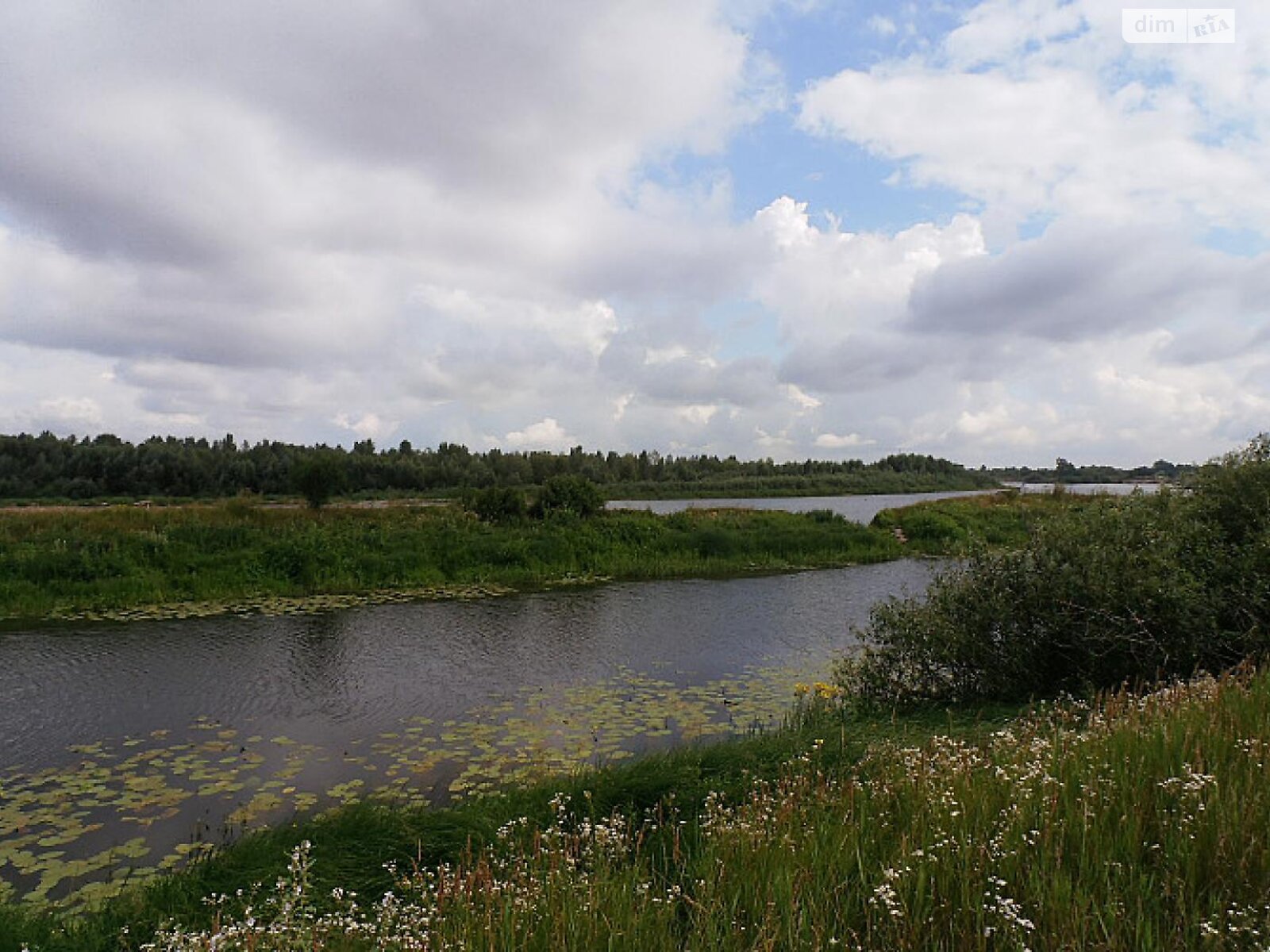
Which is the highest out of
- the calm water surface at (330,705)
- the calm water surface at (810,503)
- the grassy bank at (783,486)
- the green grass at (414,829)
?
the grassy bank at (783,486)

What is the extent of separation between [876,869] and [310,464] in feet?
115

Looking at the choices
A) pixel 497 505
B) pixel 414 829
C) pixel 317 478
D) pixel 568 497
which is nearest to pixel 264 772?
pixel 414 829

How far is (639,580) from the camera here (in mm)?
24047

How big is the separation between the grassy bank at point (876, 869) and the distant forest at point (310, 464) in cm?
2960

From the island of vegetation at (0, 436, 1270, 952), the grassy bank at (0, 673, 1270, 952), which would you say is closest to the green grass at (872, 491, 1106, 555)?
the island of vegetation at (0, 436, 1270, 952)

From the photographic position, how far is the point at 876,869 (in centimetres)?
372

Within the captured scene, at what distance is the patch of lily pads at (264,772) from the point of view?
6.58 meters

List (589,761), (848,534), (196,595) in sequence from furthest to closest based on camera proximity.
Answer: (848,534) < (196,595) < (589,761)

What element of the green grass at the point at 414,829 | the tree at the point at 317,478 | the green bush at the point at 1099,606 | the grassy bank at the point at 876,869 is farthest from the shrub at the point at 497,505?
the grassy bank at the point at 876,869

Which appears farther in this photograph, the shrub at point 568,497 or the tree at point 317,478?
the tree at point 317,478

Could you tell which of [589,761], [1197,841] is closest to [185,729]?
[589,761]

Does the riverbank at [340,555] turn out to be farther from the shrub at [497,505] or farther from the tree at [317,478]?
the tree at [317,478]

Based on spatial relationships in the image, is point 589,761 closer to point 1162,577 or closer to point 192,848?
point 192,848

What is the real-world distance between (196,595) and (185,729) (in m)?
10.9
